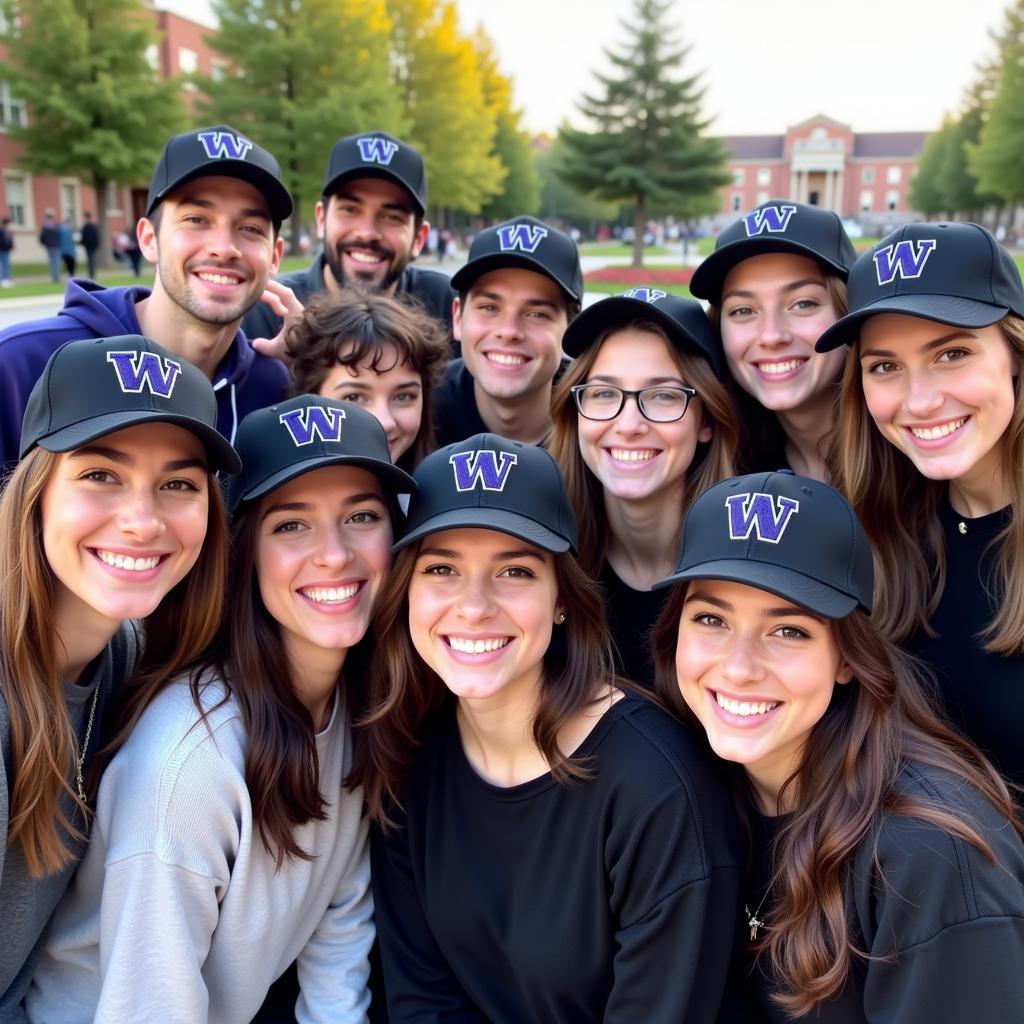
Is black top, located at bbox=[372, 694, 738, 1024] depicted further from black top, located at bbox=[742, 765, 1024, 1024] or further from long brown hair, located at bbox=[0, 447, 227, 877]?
long brown hair, located at bbox=[0, 447, 227, 877]

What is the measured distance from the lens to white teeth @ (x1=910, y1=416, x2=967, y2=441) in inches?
128

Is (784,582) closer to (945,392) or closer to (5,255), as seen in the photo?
(945,392)

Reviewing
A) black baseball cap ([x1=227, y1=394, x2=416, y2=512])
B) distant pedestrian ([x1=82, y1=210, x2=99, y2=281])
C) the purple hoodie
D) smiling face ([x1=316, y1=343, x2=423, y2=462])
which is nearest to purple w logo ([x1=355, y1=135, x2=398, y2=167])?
the purple hoodie

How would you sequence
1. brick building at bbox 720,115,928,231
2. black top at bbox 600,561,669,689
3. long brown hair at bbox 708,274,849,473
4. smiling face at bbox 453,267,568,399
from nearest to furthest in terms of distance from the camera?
black top at bbox 600,561,669,689, long brown hair at bbox 708,274,849,473, smiling face at bbox 453,267,568,399, brick building at bbox 720,115,928,231

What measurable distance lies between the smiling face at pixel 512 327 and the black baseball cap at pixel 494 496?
1999 mm

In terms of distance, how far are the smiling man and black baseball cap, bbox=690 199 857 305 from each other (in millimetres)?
1045

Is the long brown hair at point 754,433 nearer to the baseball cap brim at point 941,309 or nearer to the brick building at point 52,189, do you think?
the baseball cap brim at point 941,309

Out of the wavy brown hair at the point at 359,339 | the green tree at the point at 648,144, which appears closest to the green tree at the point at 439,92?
the green tree at the point at 648,144

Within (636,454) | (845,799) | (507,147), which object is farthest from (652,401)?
(507,147)

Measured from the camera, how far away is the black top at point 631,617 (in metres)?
3.98

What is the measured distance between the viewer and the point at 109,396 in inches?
109

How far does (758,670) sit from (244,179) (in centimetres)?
370

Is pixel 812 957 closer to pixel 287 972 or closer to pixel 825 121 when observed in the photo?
pixel 287 972

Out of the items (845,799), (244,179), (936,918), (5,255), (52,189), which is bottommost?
(936,918)
